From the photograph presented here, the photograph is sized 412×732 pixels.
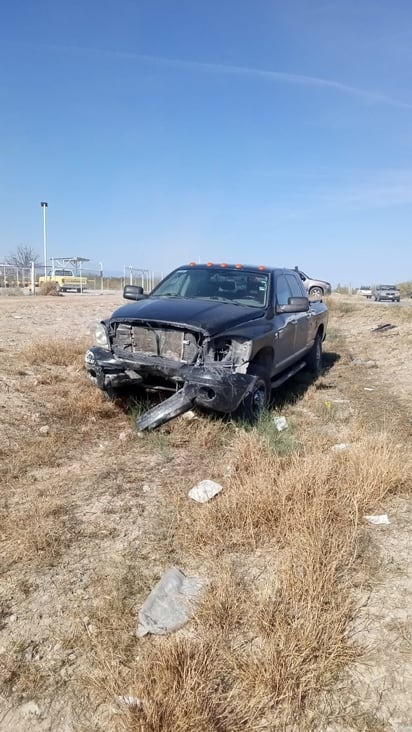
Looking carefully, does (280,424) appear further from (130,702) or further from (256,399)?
(130,702)

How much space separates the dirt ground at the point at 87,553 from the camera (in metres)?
1.80

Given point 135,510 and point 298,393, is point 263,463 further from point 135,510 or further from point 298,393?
point 298,393

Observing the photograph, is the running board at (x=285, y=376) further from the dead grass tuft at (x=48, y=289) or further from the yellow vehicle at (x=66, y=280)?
the yellow vehicle at (x=66, y=280)

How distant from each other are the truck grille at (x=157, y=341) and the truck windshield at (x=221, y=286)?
1126 mm

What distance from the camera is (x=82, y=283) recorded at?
110 feet

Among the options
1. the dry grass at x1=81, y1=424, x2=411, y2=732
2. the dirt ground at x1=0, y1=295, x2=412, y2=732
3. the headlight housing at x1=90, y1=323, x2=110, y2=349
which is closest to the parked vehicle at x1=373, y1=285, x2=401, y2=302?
the dirt ground at x1=0, y1=295, x2=412, y2=732

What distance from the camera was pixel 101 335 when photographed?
5.29 m

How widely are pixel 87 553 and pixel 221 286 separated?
160 inches

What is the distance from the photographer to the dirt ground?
5.90 feet

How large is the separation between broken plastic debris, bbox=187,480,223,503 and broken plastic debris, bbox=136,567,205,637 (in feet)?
2.98

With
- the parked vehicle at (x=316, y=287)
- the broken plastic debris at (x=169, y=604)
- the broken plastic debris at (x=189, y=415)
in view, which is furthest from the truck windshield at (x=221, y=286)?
the parked vehicle at (x=316, y=287)

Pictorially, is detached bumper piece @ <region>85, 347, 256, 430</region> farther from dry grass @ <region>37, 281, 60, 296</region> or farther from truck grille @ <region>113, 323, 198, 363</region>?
dry grass @ <region>37, 281, 60, 296</region>

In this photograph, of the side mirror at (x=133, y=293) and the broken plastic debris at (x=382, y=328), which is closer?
the side mirror at (x=133, y=293)

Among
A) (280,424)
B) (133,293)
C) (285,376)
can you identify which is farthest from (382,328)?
(280,424)
